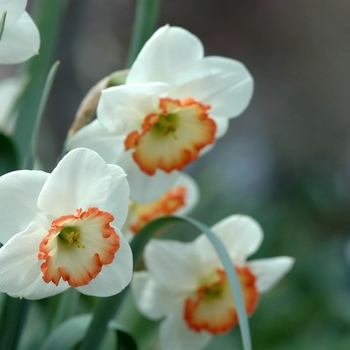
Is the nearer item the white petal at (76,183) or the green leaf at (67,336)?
the white petal at (76,183)

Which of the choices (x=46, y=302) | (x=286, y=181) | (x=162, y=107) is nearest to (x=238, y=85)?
(x=162, y=107)

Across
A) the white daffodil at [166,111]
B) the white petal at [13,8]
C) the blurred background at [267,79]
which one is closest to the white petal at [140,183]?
the white daffodil at [166,111]

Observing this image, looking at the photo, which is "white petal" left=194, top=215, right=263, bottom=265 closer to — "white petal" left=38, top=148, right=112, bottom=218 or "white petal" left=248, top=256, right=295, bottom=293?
"white petal" left=248, top=256, right=295, bottom=293

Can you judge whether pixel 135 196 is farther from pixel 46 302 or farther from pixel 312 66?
pixel 312 66

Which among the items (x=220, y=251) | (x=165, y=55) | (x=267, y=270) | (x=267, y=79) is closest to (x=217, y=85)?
(x=165, y=55)

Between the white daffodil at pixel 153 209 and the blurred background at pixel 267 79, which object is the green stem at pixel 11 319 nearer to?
the white daffodil at pixel 153 209
